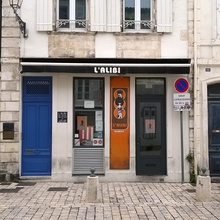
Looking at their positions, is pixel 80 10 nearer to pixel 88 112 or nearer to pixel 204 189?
pixel 88 112

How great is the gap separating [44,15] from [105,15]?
1745 millimetres

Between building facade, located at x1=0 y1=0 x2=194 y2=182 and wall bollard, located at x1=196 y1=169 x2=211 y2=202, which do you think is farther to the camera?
building facade, located at x1=0 y1=0 x2=194 y2=182

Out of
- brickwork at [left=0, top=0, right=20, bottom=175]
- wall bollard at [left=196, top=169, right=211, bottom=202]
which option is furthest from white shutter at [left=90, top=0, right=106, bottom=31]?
wall bollard at [left=196, top=169, right=211, bottom=202]

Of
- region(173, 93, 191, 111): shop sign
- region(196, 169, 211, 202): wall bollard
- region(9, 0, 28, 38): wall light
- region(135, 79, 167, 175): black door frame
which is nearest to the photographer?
region(196, 169, 211, 202): wall bollard

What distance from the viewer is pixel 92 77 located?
36.6 ft

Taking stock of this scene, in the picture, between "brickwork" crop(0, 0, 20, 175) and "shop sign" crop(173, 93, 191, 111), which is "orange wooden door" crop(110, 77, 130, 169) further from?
"brickwork" crop(0, 0, 20, 175)

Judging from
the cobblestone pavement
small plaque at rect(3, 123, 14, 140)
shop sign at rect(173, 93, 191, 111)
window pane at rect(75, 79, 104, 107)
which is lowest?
the cobblestone pavement

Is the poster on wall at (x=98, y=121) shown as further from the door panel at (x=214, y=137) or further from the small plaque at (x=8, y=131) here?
the door panel at (x=214, y=137)

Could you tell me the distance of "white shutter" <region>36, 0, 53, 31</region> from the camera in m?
10.8

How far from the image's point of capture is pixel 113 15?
1098cm

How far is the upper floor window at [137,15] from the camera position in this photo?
36.6 feet

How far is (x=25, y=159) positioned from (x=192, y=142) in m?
4.83

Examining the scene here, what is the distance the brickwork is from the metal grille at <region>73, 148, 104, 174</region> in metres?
1.70

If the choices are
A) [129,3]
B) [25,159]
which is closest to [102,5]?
[129,3]
